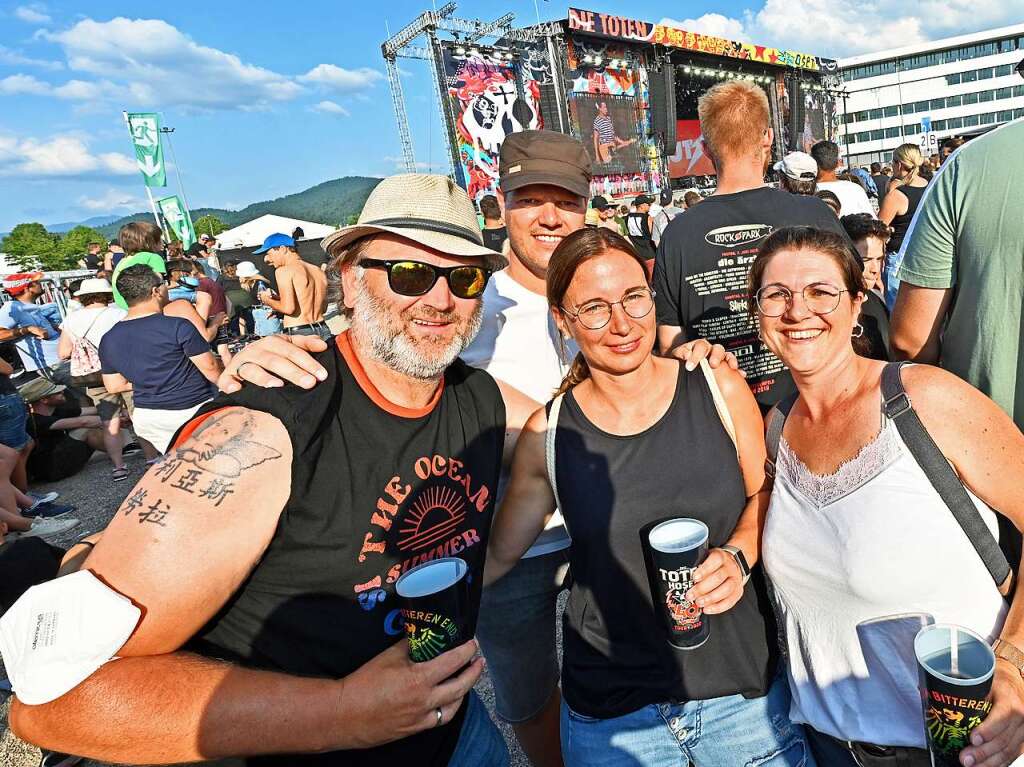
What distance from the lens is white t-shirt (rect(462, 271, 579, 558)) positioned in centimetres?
239

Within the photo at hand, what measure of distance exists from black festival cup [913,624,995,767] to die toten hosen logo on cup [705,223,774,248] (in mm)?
1932

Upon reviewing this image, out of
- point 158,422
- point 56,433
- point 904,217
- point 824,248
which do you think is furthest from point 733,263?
Answer: point 56,433

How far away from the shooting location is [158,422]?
5.21 meters

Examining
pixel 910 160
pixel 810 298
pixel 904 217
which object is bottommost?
pixel 810 298

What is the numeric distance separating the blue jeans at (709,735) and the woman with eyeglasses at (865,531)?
81mm

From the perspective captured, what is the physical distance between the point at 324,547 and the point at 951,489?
1501 mm

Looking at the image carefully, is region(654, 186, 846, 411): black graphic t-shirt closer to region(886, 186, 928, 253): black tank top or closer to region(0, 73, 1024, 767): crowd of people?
region(0, 73, 1024, 767): crowd of people

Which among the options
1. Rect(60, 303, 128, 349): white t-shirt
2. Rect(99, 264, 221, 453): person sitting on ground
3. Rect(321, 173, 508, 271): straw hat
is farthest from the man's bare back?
Rect(321, 173, 508, 271): straw hat

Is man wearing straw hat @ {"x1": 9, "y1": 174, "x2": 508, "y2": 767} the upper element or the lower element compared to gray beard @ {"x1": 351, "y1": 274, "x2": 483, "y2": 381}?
lower

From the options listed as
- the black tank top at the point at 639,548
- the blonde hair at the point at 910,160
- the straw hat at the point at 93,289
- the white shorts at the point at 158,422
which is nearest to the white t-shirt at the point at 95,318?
the straw hat at the point at 93,289

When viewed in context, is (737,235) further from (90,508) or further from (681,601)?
(90,508)

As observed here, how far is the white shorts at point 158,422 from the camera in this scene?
5156 mm

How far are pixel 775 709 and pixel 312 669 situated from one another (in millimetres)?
1351

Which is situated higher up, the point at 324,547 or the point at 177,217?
the point at 177,217
